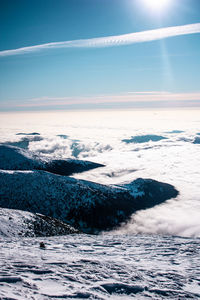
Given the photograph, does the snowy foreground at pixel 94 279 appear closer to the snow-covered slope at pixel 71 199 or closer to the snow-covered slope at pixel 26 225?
the snow-covered slope at pixel 26 225

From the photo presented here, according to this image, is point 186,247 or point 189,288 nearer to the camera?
point 189,288

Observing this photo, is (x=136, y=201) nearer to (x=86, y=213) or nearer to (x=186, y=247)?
(x=86, y=213)

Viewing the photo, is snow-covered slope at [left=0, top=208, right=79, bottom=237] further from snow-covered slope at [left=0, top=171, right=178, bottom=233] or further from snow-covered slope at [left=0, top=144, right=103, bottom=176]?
snow-covered slope at [left=0, top=144, right=103, bottom=176]

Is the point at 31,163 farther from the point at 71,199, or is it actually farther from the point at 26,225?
the point at 26,225

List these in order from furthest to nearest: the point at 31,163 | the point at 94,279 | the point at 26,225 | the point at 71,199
A: the point at 31,163
the point at 71,199
the point at 26,225
the point at 94,279

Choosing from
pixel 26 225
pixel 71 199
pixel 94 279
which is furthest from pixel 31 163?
pixel 94 279

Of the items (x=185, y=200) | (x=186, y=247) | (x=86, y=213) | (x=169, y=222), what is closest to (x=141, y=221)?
(x=169, y=222)

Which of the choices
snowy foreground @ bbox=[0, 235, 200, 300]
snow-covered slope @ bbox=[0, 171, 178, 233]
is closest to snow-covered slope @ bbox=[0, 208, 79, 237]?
snowy foreground @ bbox=[0, 235, 200, 300]
